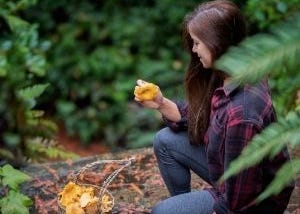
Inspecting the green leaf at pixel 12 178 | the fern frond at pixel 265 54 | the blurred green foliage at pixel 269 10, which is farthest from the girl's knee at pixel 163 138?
the blurred green foliage at pixel 269 10

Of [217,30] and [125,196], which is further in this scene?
[125,196]

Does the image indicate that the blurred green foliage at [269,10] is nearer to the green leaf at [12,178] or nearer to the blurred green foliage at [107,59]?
the blurred green foliage at [107,59]

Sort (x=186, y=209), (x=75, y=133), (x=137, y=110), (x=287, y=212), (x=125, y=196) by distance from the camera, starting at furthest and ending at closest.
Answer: (x=75, y=133) → (x=137, y=110) → (x=125, y=196) → (x=287, y=212) → (x=186, y=209)

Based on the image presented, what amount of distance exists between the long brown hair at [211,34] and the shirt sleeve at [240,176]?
0.94ft

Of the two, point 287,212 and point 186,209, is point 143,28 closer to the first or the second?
point 287,212

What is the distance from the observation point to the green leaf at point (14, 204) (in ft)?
9.31

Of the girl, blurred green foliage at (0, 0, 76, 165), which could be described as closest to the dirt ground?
blurred green foliage at (0, 0, 76, 165)

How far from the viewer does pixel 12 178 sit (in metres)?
2.91

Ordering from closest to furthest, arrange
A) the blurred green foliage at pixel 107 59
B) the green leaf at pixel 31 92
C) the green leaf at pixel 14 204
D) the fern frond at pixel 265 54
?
the fern frond at pixel 265 54 < the green leaf at pixel 14 204 < the green leaf at pixel 31 92 < the blurred green foliage at pixel 107 59

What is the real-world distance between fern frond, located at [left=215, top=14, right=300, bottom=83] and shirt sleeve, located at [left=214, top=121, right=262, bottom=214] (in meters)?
0.91

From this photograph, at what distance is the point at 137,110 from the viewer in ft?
20.4

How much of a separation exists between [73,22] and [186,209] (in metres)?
4.58

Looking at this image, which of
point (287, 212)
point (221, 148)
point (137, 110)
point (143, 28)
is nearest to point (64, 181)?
point (287, 212)

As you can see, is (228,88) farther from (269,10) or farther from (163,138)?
(269,10)
